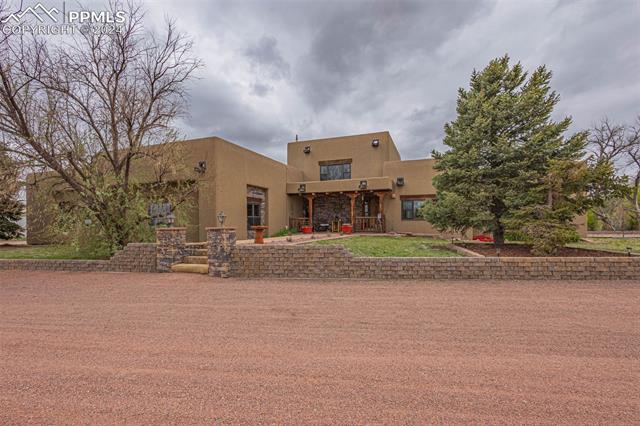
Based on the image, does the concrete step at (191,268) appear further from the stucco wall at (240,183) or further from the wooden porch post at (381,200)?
the wooden porch post at (381,200)

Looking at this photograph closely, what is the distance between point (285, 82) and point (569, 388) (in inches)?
606

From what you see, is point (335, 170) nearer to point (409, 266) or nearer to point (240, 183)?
point (240, 183)

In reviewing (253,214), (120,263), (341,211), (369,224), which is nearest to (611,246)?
(369,224)

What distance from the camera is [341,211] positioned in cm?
1695

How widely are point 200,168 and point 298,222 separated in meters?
7.04

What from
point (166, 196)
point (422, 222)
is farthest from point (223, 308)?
point (422, 222)

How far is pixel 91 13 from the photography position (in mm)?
7984

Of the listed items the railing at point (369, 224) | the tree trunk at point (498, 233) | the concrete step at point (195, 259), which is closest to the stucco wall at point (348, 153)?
the railing at point (369, 224)

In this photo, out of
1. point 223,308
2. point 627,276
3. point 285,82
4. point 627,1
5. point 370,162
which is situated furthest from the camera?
point 370,162

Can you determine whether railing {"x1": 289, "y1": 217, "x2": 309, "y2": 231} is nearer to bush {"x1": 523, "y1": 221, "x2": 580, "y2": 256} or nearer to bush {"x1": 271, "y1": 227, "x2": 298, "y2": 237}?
bush {"x1": 271, "y1": 227, "x2": 298, "y2": 237}

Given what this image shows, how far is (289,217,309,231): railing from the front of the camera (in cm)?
1582

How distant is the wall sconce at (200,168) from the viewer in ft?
34.4

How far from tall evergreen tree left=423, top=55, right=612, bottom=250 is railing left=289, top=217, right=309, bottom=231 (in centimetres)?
834

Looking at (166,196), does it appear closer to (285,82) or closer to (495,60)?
(285,82)
